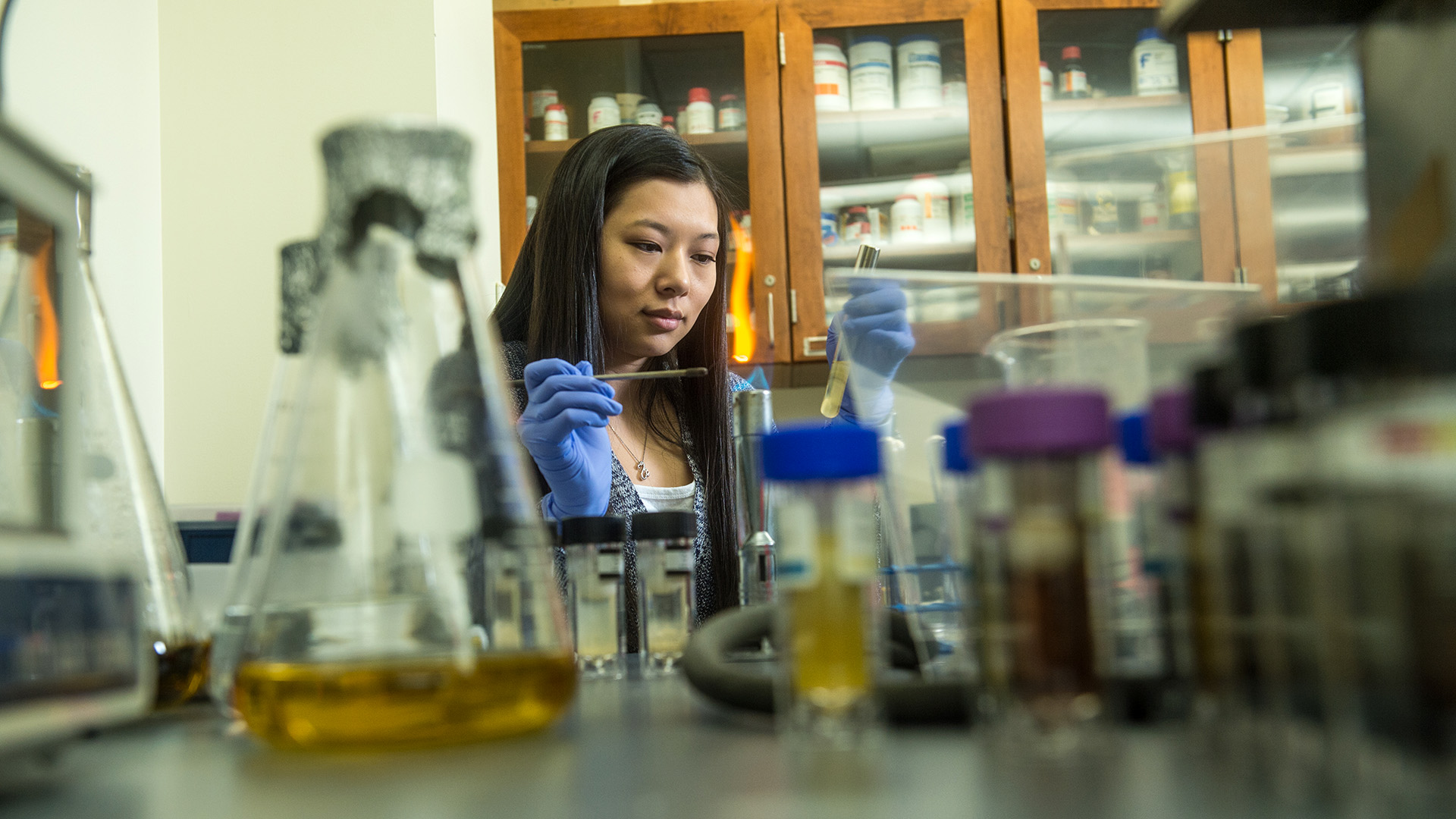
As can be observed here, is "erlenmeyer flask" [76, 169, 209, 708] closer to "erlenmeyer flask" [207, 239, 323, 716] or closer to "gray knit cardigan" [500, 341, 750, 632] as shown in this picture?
"erlenmeyer flask" [207, 239, 323, 716]

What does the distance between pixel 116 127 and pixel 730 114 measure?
1.25m

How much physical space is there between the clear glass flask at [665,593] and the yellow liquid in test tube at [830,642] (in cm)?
33

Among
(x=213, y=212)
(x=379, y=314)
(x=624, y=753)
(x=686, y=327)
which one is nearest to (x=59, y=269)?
(x=379, y=314)

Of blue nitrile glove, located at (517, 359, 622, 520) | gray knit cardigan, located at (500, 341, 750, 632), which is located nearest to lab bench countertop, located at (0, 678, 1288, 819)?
blue nitrile glove, located at (517, 359, 622, 520)

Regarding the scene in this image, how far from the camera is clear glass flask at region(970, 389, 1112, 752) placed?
305 millimetres

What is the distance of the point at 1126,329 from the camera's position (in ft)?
1.56

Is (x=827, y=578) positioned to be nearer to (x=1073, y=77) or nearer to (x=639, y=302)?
(x=639, y=302)

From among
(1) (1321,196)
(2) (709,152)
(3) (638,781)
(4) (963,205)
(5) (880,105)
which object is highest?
(5) (880,105)

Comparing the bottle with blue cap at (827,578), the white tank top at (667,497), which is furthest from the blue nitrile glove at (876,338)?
the white tank top at (667,497)

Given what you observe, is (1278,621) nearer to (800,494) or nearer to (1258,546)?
(1258,546)

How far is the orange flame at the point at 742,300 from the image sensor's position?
223 centimetres

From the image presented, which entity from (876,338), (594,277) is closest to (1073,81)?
(594,277)

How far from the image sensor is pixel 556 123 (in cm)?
234

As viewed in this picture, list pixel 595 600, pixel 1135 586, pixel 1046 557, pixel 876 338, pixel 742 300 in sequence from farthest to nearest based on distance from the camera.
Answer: pixel 742 300, pixel 595 600, pixel 876 338, pixel 1135 586, pixel 1046 557
